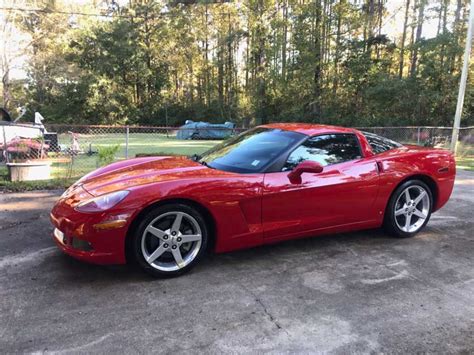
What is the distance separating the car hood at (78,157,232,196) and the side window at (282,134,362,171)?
75cm

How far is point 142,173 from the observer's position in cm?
350

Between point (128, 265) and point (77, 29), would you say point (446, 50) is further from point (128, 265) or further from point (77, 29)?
point (77, 29)

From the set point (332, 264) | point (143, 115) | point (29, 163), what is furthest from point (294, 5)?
point (332, 264)

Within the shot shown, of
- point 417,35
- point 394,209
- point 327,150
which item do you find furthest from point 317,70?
point 327,150

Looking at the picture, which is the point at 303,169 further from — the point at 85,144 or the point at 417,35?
the point at 417,35

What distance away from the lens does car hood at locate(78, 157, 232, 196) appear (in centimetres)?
325

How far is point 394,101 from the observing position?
22.1 meters

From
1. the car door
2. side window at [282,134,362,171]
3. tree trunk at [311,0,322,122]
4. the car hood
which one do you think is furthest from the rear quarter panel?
tree trunk at [311,0,322,122]

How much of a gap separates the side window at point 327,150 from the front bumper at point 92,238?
1616mm

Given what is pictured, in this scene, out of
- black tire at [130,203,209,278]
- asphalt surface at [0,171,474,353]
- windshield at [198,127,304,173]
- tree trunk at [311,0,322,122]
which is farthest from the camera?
tree trunk at [311,0,322,122]

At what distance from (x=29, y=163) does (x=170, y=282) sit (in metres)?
5.07

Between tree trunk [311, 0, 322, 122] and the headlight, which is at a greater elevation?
tree trunk [311, 0, 322, 122]

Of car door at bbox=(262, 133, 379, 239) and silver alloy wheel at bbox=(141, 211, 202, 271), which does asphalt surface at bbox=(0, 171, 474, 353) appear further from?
car door at bbox=(262, 133, 379, 239)

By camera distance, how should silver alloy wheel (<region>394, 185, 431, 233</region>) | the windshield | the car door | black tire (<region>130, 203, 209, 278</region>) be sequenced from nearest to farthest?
1. black tire (<region>130, 203, 209, 278</region>)
2. the car door
3. the windshield
4. silver alloy wheel (<region>394, 185, 431, 233</region>)
